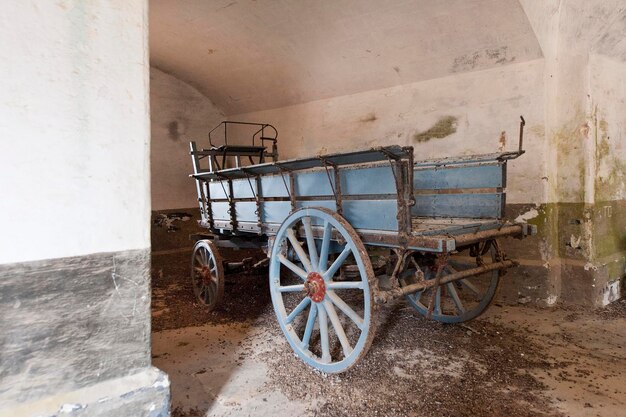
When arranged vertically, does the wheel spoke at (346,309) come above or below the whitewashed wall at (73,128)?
below

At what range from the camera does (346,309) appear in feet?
8.23

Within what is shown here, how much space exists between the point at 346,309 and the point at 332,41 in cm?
344

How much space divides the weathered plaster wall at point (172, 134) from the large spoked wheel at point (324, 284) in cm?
415

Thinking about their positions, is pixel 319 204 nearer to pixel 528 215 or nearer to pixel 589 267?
pixel 528 215

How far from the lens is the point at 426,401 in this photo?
2330 mm

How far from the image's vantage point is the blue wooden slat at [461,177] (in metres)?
3.05

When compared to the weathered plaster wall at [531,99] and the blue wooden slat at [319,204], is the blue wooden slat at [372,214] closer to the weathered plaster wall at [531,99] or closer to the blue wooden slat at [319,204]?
the blue wooden slat at [319,204]

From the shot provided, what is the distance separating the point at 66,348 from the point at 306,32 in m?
4.23

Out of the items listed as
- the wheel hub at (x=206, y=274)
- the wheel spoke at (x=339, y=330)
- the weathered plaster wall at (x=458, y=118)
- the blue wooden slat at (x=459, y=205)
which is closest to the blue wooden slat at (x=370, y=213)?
the wheel spoke at (x=339, y=330)

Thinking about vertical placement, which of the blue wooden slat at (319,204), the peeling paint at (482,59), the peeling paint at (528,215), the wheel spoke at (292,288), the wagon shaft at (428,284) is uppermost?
the peeling paint at (482,59)

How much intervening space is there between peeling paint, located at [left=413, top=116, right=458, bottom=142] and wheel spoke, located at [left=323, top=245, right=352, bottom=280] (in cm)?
267

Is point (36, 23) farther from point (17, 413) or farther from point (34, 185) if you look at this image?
point (17, 413)

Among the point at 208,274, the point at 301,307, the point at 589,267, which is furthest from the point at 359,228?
the point at 589,267

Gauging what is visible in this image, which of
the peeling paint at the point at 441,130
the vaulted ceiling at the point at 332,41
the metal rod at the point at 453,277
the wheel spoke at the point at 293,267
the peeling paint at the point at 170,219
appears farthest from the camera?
the peeling paint at the point at 170,219
